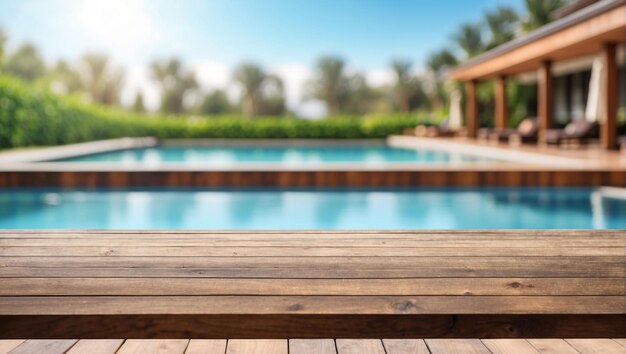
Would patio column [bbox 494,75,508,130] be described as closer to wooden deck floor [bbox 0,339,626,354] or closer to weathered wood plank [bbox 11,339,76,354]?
wooden deck floor [bbox 0,339,626,354]

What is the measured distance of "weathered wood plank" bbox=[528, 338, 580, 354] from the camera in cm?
216

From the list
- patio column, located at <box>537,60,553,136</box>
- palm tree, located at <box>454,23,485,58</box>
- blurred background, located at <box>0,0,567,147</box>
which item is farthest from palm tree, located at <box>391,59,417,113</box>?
patio column, located at <box>537,60,553,136</box>

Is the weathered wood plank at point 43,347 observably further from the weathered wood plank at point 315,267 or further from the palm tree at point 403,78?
the palm tree at point 403,78

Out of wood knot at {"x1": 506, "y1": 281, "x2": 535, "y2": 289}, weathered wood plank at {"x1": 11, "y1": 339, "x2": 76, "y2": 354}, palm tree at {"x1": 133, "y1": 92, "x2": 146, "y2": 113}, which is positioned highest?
palm tree at {"x1": 133, "y1": 92, "x2": 146, "y2": 113}

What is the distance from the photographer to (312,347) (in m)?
2.17

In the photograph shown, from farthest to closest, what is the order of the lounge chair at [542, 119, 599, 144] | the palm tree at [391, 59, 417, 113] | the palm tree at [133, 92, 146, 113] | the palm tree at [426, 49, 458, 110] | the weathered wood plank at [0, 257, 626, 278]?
the palm tree at [133, 92, 146, 113] → the palm tree at [391, 59, 417, 113] → the palm tree at [426, 49, 458, 110] → the lounge chair at [542, 119, 599, 144] → the weathered wood plank at [0, 257, 626, 278]

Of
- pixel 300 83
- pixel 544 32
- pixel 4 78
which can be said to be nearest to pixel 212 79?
pixel 300 83

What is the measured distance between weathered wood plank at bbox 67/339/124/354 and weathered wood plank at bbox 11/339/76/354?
0.03m

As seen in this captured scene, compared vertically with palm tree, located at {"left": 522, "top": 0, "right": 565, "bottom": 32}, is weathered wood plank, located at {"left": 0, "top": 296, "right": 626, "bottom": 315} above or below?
below

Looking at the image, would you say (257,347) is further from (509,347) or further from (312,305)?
(509,347)

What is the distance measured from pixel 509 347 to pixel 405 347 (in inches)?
15.5

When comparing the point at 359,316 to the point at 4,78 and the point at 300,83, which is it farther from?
the point at 300,83

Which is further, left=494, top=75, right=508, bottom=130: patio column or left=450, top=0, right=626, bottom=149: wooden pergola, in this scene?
left=494, top=75, right=508, bottom=130: patio column

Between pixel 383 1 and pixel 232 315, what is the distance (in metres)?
44.2
